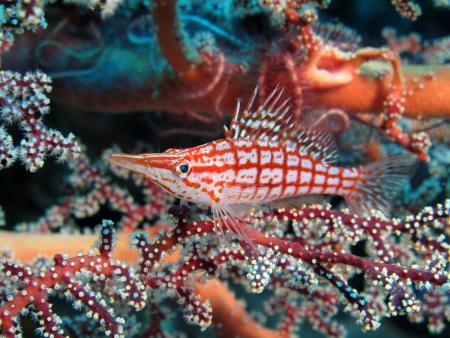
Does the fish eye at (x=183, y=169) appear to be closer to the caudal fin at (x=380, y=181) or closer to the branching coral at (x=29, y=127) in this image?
the branching coral at (x=29, y=127)

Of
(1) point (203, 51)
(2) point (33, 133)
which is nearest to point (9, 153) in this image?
(2) point (33, 133)

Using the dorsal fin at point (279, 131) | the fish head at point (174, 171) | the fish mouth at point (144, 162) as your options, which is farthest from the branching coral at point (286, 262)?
the dorsal fin at point (279, 131)

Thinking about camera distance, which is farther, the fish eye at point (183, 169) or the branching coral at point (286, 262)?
the fish eye at point (183, 169)

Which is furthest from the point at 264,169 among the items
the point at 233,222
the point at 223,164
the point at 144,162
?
the point at 144,162

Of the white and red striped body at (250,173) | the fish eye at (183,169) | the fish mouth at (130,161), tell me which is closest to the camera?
the fish mouth at (130,161)

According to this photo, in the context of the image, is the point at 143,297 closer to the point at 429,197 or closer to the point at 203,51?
the point at 203,51

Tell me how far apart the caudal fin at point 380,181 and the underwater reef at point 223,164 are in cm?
1

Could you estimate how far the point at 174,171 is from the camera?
7.72 feet

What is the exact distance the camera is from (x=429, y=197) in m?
3.63

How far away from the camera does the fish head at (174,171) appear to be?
2273mm

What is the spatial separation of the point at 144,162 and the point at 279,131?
942 millimetres

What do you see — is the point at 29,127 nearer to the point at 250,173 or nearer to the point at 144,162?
the point at 144,162

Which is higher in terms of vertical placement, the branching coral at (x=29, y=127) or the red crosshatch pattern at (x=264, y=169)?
the branching coral at (x=29, y=127)

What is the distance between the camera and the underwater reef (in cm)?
230
